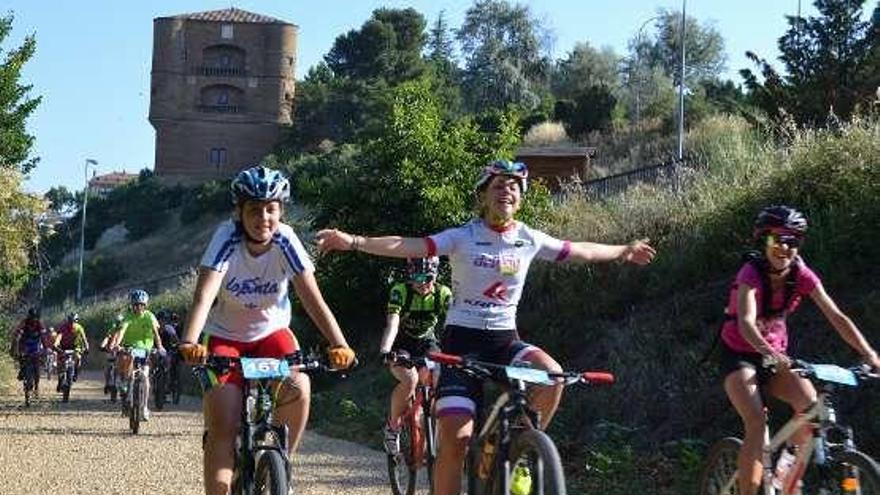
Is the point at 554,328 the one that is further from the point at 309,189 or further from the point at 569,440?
the point at 309,189

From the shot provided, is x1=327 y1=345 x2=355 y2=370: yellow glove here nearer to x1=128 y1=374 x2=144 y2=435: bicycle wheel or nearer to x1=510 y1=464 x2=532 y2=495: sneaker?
x1=510 y1=464 x2=532 y2=495: sneaker

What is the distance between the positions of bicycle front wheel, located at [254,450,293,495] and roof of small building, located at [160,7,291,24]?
332 ft

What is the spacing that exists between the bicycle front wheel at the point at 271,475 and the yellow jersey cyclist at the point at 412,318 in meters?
3.67

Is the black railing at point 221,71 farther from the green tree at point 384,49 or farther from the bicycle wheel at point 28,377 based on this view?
the bicycle wheel at point 28,377

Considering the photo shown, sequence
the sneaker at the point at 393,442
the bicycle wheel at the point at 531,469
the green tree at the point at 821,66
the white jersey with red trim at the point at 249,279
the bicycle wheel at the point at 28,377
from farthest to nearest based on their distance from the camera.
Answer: the green tree at the point at 821,66
the bicycle wheel at the point at 28,377
the sneaker at the point at 393,442
the white jersey with red trim at the point at 249,279
the bicycle wheel at the point at 531,469

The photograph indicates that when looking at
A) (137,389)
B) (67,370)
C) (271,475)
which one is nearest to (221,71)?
(67,370)

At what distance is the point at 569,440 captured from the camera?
14.4m

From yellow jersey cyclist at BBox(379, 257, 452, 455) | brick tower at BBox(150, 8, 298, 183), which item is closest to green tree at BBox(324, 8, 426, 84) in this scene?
brick tower at BBox(150, 8, 298, 183)

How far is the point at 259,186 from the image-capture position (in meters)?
6.95

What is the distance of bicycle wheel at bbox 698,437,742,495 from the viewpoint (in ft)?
25.5

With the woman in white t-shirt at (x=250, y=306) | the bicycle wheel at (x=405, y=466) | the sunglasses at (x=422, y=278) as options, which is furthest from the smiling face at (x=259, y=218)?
the bicycle wheel at (x=405, y=466)

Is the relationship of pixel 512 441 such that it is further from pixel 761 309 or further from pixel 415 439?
pixel 415 439

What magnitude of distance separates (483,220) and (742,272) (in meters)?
1.51

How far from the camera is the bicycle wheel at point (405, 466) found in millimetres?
10453
